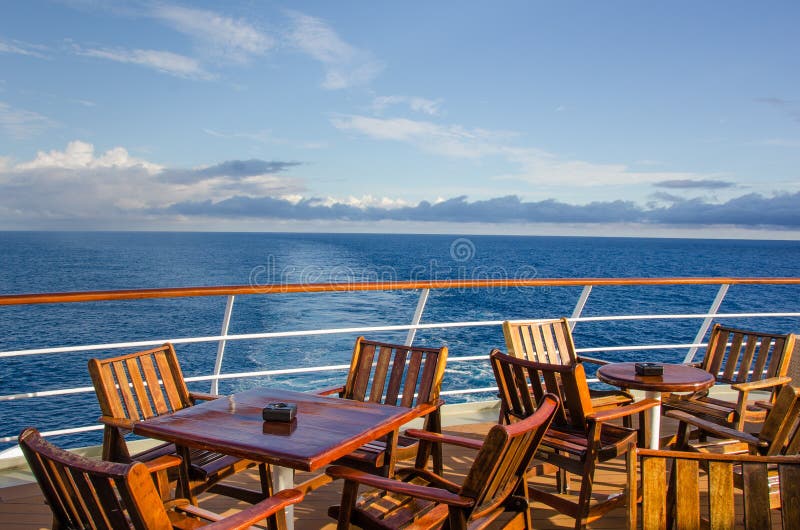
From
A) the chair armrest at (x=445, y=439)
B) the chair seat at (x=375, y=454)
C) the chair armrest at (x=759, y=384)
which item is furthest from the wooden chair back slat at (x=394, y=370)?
the chair armrest at (x=759, y=384)

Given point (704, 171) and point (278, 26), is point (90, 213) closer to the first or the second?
point (278, 26)

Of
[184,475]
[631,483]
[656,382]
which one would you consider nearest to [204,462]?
[184,475]

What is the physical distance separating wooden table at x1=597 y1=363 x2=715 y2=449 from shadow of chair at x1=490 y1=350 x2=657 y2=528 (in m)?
0.20

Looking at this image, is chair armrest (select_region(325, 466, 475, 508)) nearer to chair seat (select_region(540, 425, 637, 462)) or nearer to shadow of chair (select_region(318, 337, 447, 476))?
shadow of chair (select_region(318, 337, 447, 476))

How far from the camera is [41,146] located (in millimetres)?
49750

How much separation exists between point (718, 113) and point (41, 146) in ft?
167

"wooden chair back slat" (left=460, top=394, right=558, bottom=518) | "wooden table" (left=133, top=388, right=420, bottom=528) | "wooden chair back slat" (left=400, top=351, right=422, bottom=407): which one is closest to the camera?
"wooden chair back slat" (left=460, top=394, right=558, bottom=518)

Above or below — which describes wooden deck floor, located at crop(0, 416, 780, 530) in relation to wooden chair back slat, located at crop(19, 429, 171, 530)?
below

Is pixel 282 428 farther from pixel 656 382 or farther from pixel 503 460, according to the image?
pixel 656 382

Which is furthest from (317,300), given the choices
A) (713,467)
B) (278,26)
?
(713,467)

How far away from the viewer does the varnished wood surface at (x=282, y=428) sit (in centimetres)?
184

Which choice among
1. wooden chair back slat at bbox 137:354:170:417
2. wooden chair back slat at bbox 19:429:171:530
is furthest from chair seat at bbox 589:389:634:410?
wooden chair back slat at bbox 19:429:171:530

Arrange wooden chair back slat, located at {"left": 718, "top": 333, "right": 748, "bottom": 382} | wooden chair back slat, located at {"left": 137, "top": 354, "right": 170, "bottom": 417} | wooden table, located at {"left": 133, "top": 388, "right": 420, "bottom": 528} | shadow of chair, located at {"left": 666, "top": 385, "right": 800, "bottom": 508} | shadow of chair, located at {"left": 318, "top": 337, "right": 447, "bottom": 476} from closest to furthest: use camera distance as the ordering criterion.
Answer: wooden table, located at {"left": 133, "top": 388, "right": 420, "bottom": 528}, shadow of chair, located at {"left": 666, "top": 385, "right": 800, "bottom": 508}, shadow of chair, located at {"left": 318, "top": 337, "right": 447, "bottom": 476}, wooden chair back slat, located at {"left": 137, "top": 354, "right": 170, "bottom": 417}, wooden chair back slat, located at {"left": 718, "top": 333, "right": 748, "bottom": 382}

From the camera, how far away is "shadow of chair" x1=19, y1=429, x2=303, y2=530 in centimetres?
130
